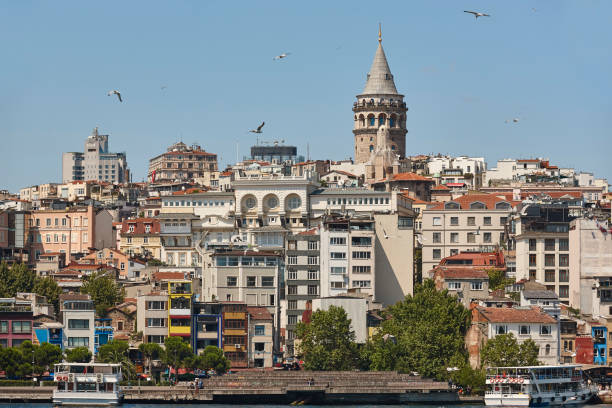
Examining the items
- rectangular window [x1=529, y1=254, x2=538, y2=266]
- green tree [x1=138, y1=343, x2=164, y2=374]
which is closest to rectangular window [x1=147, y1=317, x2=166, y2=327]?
green tree [x1=138, y1=343, x2=164, y2=374]

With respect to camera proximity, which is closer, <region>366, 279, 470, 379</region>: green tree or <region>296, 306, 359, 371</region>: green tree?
<region>366, 279, 470, 379</region>: green tree

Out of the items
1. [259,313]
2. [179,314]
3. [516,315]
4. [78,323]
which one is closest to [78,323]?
[78,323]

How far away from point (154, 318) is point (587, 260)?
34245mm

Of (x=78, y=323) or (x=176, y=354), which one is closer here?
(x=176, y=354)

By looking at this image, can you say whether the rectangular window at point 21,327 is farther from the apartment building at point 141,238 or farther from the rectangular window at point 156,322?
the apartment building at point 141,238

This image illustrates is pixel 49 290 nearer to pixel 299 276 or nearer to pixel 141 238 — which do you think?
pixel 299 276

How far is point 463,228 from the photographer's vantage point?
441 feet

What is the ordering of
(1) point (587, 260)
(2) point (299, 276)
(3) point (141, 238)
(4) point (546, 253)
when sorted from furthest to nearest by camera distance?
1. (3) point (141, 238)
2. (2) point (299, 276)
3. (4) point (546, 253)
4. (1) point (587, 260)

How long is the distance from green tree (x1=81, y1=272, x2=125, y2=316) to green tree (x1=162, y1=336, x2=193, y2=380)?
13.8 metres

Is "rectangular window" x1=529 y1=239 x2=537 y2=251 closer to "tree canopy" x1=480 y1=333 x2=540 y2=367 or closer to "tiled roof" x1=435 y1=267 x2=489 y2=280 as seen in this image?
"tiled roof" x1=435 y1=267 x2=489 y2=280

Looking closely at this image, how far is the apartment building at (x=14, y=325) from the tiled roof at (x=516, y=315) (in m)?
31.9

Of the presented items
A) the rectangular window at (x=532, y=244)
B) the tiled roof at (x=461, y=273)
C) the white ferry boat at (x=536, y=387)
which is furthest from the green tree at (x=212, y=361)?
the rectangular window at (x=532, y=244)

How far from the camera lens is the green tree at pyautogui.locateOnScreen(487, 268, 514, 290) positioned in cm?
11812

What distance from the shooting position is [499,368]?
9456 cm
